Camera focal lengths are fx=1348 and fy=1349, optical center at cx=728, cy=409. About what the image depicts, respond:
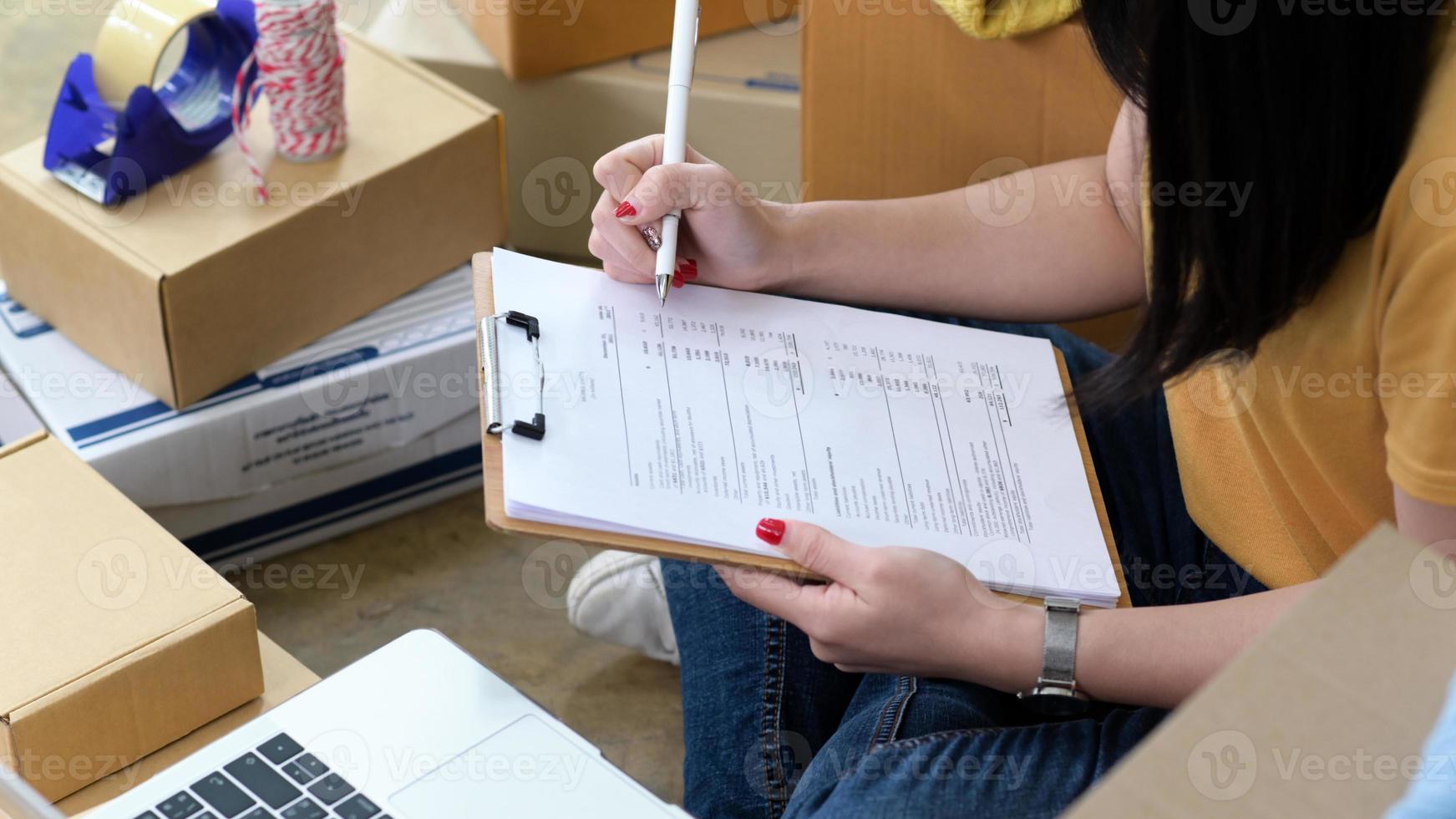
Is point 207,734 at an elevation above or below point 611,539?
below

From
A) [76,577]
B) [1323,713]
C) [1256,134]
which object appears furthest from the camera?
[76,577]

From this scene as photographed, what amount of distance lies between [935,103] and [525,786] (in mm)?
720

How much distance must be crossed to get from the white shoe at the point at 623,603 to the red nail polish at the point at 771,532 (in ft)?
1.36

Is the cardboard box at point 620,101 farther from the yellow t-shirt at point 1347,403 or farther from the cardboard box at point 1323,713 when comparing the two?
the cardboard box at point 1323,713

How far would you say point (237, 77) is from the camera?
1.15 m

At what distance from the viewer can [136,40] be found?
1121 mm

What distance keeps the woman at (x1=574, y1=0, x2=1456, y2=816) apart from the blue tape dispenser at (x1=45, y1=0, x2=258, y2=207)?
0.50m

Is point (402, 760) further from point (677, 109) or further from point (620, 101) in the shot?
point (620, 101)

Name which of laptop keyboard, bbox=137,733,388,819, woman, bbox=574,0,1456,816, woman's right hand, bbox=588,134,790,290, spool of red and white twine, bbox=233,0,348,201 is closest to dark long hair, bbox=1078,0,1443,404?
woman, bbox=574,0,1456,816

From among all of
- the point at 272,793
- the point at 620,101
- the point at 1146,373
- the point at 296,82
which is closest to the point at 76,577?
the point at 272,793

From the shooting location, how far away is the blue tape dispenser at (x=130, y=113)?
111 cm

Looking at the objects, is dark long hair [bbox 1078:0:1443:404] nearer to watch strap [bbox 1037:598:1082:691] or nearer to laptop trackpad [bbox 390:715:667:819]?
watch strap [bbox 1037:598:1082:691]

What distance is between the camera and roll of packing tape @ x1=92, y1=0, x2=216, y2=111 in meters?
1.11

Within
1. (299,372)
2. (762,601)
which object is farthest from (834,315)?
(299,372)
